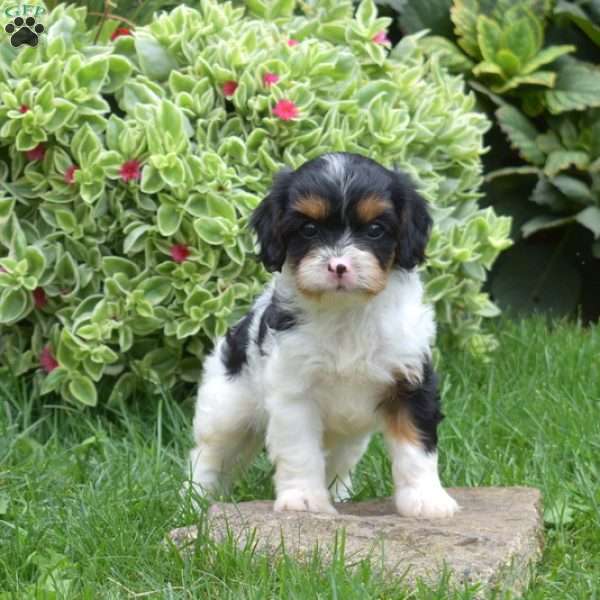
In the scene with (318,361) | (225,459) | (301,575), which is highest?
(318,361)

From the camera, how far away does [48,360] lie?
5895mm

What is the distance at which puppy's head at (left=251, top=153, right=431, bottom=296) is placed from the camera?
13.5ft

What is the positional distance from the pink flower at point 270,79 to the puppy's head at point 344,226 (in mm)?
1698

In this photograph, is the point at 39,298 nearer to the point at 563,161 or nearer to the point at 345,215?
the point at 345,215

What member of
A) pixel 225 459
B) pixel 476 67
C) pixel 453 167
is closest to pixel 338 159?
pixel 225 459

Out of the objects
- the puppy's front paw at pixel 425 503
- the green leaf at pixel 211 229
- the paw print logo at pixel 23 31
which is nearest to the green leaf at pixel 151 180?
the green leaf at pixel 211 229

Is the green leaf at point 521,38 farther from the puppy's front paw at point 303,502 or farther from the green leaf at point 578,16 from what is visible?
the puppy's front paw at point 303,502

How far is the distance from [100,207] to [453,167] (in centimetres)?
200

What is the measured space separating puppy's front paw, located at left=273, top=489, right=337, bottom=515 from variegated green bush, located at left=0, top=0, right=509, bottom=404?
158cm

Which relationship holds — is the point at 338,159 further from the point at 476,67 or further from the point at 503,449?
the point at 476,67

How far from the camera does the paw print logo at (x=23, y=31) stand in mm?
5930

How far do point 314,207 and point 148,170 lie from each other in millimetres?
1729

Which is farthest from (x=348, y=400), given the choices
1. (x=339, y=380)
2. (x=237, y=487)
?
(x=237, y=487)

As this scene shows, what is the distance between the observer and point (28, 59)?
5844mm
